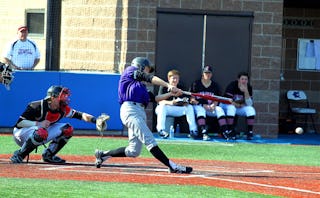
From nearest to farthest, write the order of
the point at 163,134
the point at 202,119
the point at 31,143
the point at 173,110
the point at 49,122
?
the point at 31,143 → the point at 49,122 → the point at 163,134 → the point at 202,119 → the point at 173,110

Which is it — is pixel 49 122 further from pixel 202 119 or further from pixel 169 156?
pixel 202 119

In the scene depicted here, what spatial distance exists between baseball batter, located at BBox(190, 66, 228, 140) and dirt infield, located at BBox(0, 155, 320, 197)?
4.67m

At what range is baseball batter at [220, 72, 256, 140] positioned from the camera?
21.0m

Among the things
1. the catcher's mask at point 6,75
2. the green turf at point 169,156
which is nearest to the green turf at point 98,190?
the green turf at point 169,156

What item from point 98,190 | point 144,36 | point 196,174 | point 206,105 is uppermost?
point 144,36

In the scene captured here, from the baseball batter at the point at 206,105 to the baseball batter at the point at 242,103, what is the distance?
206mm

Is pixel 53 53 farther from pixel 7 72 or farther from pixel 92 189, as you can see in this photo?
pixel 92 189

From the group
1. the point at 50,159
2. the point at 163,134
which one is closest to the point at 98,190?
the point at 50,159

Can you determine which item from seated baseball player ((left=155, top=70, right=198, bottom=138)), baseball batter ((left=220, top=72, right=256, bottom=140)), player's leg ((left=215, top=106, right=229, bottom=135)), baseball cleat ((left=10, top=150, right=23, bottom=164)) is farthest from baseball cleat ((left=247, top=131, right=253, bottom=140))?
baseball cleat ((left=10, top=150, right=23, bottom=164))

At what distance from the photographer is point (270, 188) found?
12.2 m

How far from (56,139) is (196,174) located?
248 cm

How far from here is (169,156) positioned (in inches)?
670

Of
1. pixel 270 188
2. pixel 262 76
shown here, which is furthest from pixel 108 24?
pixel 270 188

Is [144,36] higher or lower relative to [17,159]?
higher
